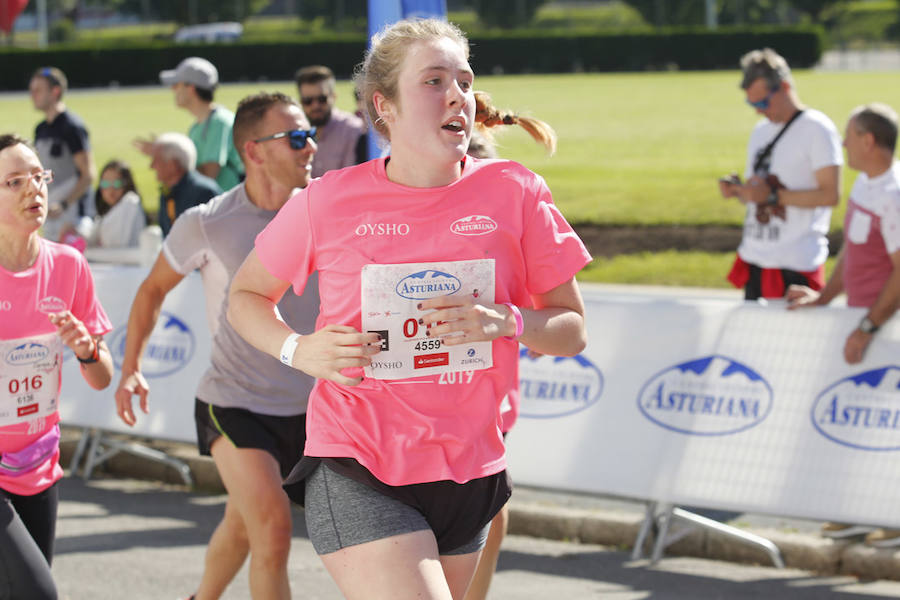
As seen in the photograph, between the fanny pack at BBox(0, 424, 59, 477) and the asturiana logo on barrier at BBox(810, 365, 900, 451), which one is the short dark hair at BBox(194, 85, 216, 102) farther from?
the fanny pack at BBox(0, 424, 59, 477)

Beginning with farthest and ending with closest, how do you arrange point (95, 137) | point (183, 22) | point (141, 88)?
point (183, 22) < point (141, 88) < point (95, 137)

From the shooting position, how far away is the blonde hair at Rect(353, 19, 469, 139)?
305 centimetres

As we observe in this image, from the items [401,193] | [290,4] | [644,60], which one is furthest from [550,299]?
[290,4]

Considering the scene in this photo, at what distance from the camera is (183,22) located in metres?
91.4

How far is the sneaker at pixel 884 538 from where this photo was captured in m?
5.89

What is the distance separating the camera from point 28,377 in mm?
4113

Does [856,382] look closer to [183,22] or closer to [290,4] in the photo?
[183,22]

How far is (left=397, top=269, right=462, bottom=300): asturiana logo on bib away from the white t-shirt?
4.66 metres

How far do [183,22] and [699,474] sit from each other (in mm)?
89800

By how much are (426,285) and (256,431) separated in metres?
1.68

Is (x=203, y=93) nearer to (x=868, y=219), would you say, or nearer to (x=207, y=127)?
(x=207, y=127)

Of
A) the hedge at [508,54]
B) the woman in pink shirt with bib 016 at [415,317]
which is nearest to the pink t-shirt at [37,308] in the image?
the woman in pink shirt with bib 016 at [415,317]

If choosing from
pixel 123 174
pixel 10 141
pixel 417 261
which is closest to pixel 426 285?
pixel 417 261

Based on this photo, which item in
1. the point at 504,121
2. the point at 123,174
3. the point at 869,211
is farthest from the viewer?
the point at 123,174
